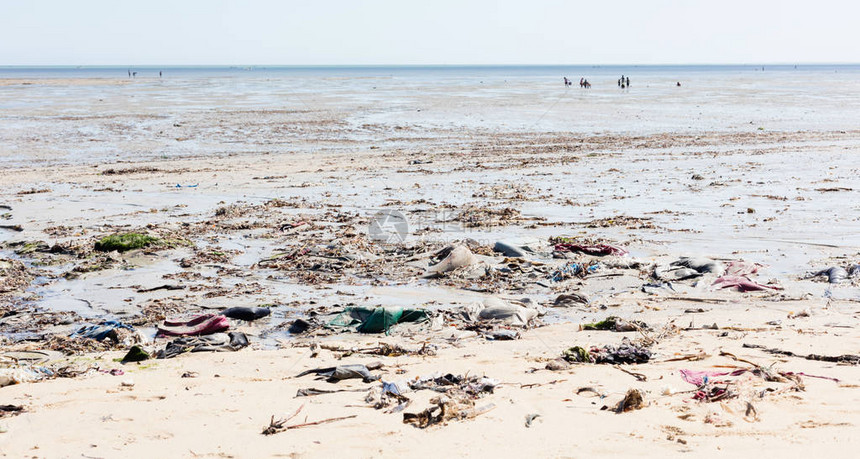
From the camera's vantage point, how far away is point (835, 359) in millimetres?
6258

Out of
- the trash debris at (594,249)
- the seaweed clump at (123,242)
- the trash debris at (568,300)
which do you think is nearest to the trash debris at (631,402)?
the trash debris at (568,300)

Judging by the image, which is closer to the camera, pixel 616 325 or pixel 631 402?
pixel 631 402

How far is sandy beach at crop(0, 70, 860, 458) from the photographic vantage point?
5062mm

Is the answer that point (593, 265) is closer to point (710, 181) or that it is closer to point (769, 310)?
point (769, 310)

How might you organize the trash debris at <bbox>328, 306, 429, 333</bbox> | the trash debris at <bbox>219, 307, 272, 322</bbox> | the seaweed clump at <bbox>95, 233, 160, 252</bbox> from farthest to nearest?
the seaweed clump at <bbox>95, 233, 160, 252</bbox> < the trash debris at <bbox>219, 307, 272, 322</bbox> < the trash debris at <bbox>328, 306, 429, 333</bbox>

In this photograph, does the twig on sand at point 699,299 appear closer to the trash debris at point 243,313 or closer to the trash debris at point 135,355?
the trash debris at point 243,313

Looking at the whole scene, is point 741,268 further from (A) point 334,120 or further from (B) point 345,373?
(A) point 334,120

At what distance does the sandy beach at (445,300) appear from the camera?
506cm


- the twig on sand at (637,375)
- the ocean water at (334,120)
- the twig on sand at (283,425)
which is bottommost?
the twig on sand at (283,425)

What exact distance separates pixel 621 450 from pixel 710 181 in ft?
42.9

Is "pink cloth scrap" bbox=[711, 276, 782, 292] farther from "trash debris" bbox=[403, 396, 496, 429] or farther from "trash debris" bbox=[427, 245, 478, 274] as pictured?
"trash debris" bbox=[403, 396, 496, 429]

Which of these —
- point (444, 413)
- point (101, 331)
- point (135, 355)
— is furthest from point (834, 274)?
point (101, 331)

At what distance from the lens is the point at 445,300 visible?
8891 mm

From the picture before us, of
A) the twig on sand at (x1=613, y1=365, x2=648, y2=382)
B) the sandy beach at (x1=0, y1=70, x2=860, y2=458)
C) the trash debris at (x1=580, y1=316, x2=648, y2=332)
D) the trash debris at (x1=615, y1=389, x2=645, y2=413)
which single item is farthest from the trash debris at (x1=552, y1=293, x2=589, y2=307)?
the trash debris at (x1=615, y1=389, x2=645, y2=413)
